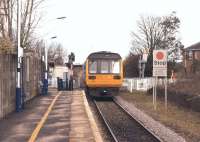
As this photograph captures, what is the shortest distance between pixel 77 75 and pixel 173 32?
31317mm

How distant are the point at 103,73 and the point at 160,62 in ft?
28.8

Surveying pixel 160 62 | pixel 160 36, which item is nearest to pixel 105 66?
pixel 160 62

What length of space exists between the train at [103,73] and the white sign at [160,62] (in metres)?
8.29

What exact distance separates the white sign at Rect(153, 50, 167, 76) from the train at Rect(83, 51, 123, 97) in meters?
8.29

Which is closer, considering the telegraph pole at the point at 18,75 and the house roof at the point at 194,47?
the telegraph pole at the point at 18,75

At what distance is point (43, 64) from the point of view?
164ft

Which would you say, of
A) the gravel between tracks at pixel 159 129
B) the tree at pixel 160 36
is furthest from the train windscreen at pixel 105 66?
the tree at pixel 160 36

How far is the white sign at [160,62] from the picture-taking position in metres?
29.1

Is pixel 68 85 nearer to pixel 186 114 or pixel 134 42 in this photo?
pixel 186 114

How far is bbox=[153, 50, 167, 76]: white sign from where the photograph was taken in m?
29.1

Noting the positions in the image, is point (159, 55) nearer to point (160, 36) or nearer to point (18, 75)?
point (18, 75)

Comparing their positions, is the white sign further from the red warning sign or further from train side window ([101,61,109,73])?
train side window ([101,61,109,73])

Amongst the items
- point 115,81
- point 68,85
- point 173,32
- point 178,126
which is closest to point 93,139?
point 178,126

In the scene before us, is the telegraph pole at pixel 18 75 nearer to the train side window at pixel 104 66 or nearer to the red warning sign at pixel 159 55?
the red warning sign at pixel 159 55
